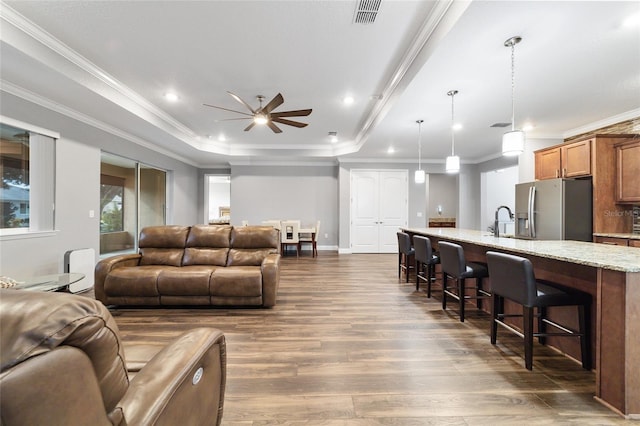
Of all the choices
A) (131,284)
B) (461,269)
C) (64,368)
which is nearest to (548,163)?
(461,269)

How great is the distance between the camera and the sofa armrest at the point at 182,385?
0.81 m

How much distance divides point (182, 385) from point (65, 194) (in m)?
4.46

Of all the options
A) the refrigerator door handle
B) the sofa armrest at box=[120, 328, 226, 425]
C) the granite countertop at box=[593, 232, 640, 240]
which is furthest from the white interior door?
the sofa armrest at box=[120, 328, 226, 425]

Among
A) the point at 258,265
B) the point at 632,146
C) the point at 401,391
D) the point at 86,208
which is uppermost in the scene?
the point at 632,146

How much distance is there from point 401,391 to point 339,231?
6.16 meters

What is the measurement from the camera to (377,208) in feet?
26.0

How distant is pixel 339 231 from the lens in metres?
7.95

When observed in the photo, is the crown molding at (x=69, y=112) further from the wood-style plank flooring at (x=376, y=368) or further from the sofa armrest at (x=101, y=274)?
the wood-style plank flooring at (x=376, y=368)

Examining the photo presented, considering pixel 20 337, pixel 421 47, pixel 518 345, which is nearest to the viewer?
pixel 20 337

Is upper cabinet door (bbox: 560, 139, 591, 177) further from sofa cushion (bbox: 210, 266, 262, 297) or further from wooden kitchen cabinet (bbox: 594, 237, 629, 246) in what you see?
sofa cushion (bbox: 210, 266, 262, 297)

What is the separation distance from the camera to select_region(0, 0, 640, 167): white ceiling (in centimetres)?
236

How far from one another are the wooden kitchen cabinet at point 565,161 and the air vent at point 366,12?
3.93m

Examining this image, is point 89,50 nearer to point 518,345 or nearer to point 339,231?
point 518,345

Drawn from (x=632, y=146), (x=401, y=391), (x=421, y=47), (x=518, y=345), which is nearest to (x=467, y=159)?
(x=632, y=146)
